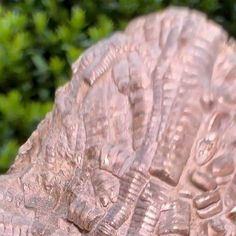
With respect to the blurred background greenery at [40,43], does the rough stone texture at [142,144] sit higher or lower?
higher

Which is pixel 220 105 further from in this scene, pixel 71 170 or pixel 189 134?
pixel 71 170

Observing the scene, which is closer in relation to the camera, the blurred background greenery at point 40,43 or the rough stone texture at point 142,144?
the rough stone texture at point 142,144

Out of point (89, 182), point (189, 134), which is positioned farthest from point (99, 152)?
point (189, 134)

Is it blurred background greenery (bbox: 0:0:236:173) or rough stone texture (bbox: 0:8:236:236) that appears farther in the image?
blurred background greenery (bbox: 0:0:236:173)

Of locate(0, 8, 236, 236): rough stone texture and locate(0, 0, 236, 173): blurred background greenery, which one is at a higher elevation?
locate(0, 8, 236, 236): rough stone texture
